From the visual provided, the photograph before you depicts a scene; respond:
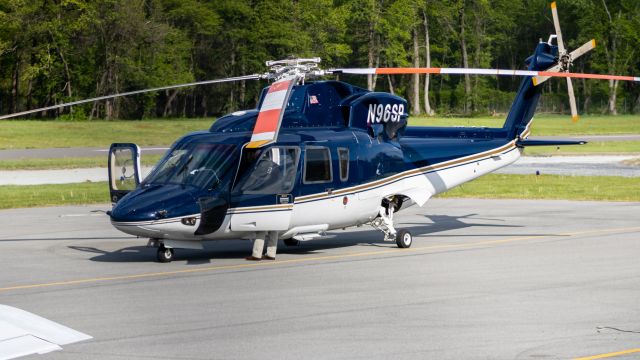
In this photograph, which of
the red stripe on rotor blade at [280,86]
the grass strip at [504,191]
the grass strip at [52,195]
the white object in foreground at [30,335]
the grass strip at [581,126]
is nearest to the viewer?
the white object in foreground at [30,335]

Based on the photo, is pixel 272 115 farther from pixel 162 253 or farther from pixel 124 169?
pixel 124 169

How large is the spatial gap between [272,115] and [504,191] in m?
16.8

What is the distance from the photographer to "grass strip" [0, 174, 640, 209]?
27.7m

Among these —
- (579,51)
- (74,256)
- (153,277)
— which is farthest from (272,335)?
(579,51)

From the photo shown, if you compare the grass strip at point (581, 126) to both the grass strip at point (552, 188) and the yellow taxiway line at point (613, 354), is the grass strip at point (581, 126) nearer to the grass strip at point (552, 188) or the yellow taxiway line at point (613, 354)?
the grass strip at point (552, 188)

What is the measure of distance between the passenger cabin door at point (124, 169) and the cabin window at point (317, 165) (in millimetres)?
2935

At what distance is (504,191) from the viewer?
2992 cm


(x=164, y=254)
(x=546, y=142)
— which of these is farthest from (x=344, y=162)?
(x=546, y=142)

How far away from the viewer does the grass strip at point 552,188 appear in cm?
2842

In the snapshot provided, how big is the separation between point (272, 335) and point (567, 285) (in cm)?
524

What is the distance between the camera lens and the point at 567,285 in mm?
14258

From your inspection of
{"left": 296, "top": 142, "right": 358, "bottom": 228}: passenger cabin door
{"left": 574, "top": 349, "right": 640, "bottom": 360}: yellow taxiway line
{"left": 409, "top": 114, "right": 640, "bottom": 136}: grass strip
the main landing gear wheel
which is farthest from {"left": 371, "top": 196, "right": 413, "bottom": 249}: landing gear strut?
{"left": 409, "top": 114, "right": 640, "bottom": 136}: grass strip

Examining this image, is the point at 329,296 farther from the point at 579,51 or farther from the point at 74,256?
the point at 579,51

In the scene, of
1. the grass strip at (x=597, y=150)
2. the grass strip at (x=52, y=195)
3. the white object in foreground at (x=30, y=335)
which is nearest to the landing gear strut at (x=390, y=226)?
the white object in foreground at (x=30, y=335)
